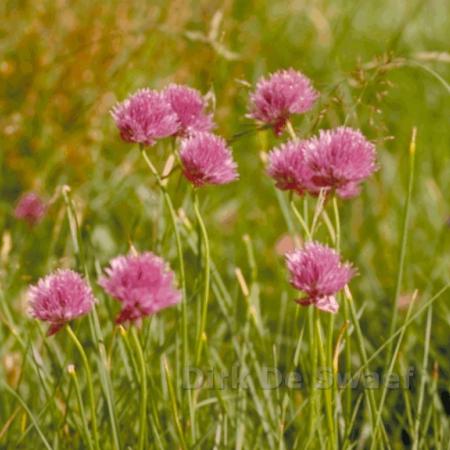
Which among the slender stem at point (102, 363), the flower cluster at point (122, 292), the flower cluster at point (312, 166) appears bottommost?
the slender stem at point (102, 363)

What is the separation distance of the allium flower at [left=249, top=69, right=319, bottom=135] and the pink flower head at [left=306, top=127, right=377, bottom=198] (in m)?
0.10

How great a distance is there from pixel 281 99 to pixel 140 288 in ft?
1.04

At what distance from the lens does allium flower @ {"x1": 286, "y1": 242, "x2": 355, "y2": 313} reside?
936mm

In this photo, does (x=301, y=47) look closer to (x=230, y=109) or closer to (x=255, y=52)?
(x=255, y=52)

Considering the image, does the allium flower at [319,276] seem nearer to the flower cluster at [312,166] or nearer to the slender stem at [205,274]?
the flower cluster at [312,166]

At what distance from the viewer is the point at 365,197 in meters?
2.37

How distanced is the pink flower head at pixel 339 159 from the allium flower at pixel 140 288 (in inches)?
7.7

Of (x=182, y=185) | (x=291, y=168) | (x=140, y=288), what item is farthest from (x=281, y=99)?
(x=182, y=185)

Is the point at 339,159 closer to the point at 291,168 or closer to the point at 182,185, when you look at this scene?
the point at 291,168

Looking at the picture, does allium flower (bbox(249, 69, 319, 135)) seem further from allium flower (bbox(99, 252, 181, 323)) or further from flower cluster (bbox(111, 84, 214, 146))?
allium flower (bbox(99, 252, 181, 323))

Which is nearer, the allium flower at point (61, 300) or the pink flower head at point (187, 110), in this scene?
the allium flower at point (61, 300)

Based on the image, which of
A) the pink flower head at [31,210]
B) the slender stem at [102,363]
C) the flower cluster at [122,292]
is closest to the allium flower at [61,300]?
the flower cluster at [122,292]

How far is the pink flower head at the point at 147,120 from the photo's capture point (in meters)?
1.01

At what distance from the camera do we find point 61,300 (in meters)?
0.94
